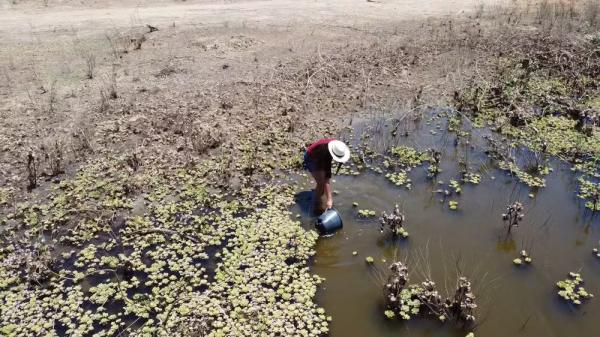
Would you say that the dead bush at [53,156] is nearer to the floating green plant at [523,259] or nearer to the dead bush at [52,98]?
the dead bush at [52,98]

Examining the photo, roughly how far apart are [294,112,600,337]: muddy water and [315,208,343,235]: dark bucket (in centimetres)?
16

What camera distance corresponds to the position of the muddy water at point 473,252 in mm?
5656

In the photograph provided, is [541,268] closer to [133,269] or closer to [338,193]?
[338,193]

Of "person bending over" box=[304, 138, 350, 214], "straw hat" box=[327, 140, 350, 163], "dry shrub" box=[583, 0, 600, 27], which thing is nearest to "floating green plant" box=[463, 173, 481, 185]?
"person bending over" box=[304, 138, 350, 214]

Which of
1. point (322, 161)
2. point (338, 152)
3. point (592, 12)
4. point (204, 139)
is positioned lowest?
point (204, 139)

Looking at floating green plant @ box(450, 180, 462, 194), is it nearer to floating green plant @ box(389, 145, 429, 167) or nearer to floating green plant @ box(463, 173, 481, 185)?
floating green plant @ box(463, 173, 481, 185)

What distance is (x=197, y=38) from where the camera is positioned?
14531mm

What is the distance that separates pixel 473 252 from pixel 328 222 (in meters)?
2.20

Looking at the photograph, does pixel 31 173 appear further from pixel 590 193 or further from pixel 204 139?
pixel 590 193

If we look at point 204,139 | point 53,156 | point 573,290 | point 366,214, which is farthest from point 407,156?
point 53,156

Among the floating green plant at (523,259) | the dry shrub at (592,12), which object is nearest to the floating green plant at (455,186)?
the floating green plant at (523,259)

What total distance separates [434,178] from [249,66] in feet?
21.6

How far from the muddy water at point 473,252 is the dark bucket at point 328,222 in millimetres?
157

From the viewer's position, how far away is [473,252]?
22.3ft
